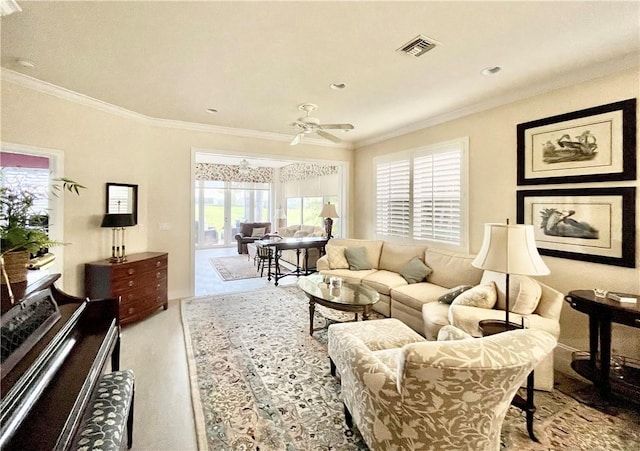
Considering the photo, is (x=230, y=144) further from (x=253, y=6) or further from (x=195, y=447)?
(x=195, y=447)

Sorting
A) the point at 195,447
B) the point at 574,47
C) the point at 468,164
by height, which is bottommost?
the point at 195,447

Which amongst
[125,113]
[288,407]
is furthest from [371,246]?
[125,113]

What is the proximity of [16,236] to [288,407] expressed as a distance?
1.97m

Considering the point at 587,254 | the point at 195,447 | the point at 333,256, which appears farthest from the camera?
the point at 333,256

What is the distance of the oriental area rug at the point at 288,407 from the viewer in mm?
1856

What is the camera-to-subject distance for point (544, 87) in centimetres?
301

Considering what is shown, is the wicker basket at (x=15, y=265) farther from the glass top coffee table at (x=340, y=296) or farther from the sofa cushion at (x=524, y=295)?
the sofa cushion at (x=524, y=295)

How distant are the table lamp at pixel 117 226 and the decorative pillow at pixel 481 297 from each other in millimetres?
4002

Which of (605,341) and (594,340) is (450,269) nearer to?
(594,340)

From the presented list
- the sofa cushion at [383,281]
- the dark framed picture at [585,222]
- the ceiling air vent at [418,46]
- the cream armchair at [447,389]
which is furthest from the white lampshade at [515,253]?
the sofa cushion at [383,281]

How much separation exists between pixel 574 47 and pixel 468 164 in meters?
1.62

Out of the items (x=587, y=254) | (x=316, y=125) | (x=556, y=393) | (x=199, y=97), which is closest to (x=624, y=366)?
(x=556, y=393)

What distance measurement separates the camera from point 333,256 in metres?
4.75

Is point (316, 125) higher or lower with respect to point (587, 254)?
higher
